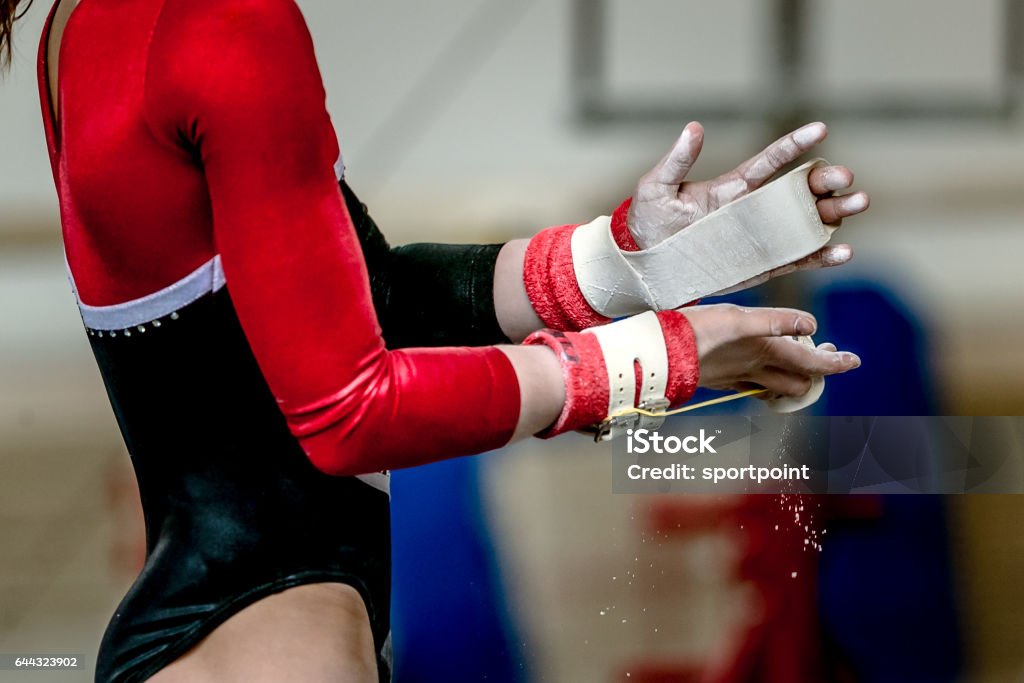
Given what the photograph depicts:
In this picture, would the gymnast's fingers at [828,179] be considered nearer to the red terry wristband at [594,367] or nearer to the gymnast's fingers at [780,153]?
the gymnast's fingers at [780,153]

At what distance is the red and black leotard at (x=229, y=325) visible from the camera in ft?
2.24

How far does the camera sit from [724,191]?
974 mm

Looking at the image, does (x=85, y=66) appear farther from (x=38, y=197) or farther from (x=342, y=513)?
(x=38, y=197)

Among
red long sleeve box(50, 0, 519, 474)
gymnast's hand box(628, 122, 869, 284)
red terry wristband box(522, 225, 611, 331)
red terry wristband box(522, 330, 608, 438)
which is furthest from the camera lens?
red terry wristband box(522, 225, 611, 331)

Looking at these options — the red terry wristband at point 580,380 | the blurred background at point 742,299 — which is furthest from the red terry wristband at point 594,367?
the blurred background at point 742,299

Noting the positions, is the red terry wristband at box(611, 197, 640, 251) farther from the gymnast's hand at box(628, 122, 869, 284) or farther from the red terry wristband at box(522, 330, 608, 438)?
the red terry wristband at box(522, 330, 608, 438)

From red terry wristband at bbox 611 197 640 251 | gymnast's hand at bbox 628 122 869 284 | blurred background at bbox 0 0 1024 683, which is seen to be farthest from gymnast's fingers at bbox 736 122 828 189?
blurred background at bbox 0 0 1024 683

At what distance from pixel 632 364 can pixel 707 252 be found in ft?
0.62

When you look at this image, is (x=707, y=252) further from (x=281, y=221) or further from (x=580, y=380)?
(x=281, y=221)

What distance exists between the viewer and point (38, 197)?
204 centimetres

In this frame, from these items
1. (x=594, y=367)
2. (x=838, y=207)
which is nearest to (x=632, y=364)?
(x=594, y=367)

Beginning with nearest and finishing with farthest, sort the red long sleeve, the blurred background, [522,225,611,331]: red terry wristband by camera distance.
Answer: the red long sleeve, [522,225,611,331]: red terry wristband, the blurred background

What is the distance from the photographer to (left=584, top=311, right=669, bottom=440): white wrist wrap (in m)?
0.81

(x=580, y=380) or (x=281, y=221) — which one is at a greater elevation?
(x=281, y=221)
